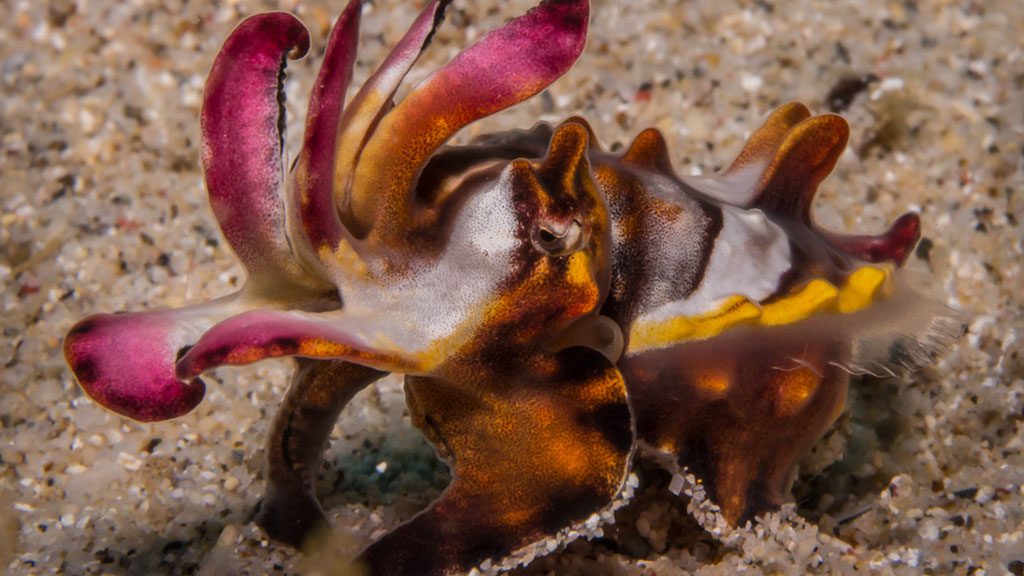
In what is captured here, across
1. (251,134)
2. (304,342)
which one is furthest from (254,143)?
(304,342)

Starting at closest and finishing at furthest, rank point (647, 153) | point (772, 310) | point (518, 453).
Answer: point (518, 453) → point (772, 310) → point (647, 153)

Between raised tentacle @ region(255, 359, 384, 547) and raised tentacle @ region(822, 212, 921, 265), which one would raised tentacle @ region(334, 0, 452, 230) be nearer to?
raised tentacle @ region(255, 359, 384, 547)

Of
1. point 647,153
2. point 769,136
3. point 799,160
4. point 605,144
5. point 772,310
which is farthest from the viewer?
point 605,144

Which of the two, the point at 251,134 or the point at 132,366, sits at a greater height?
the point at 251,134

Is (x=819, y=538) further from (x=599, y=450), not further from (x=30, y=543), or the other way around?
(x=30, y=543)

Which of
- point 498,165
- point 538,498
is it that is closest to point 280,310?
point 498,165

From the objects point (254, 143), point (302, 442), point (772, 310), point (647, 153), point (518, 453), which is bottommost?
point (302, 442)

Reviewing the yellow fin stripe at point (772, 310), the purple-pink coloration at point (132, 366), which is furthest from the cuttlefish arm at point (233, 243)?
the yellow fin stripe at point (772, 310)

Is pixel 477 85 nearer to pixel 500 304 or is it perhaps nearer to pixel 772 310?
pixel 500 304
